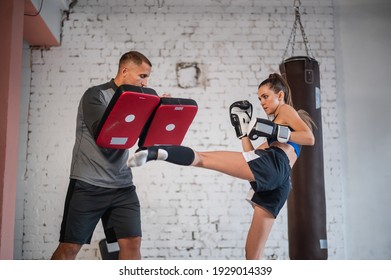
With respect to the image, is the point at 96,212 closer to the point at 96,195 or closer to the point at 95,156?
the point at 96,195

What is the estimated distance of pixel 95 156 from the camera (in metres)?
2.64

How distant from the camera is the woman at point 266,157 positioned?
255 cm

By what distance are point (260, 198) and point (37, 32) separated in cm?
210

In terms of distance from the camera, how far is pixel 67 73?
3.51 meters

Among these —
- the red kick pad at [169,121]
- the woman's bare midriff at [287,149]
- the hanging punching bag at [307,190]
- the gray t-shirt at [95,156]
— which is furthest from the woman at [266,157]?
the gray t-shirt at [95,156]

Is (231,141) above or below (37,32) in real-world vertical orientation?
below

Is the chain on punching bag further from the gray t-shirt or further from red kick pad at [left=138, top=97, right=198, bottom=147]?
the gray t-shirt

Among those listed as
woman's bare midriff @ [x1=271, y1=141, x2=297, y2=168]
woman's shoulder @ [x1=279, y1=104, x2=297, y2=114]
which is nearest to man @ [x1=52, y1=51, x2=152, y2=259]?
woman's bare midriff @ [x1=271, y1=141, x2=297, y2=168]

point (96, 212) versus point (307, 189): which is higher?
point (307, 189)

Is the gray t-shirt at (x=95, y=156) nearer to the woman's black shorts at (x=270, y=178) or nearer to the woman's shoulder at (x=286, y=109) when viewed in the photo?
the woman's black shorts at (x=270, y=178)

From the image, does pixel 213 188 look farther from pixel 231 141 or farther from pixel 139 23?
pixel 139 23

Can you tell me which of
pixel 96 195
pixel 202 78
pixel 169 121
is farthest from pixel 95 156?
pixel 202 78
